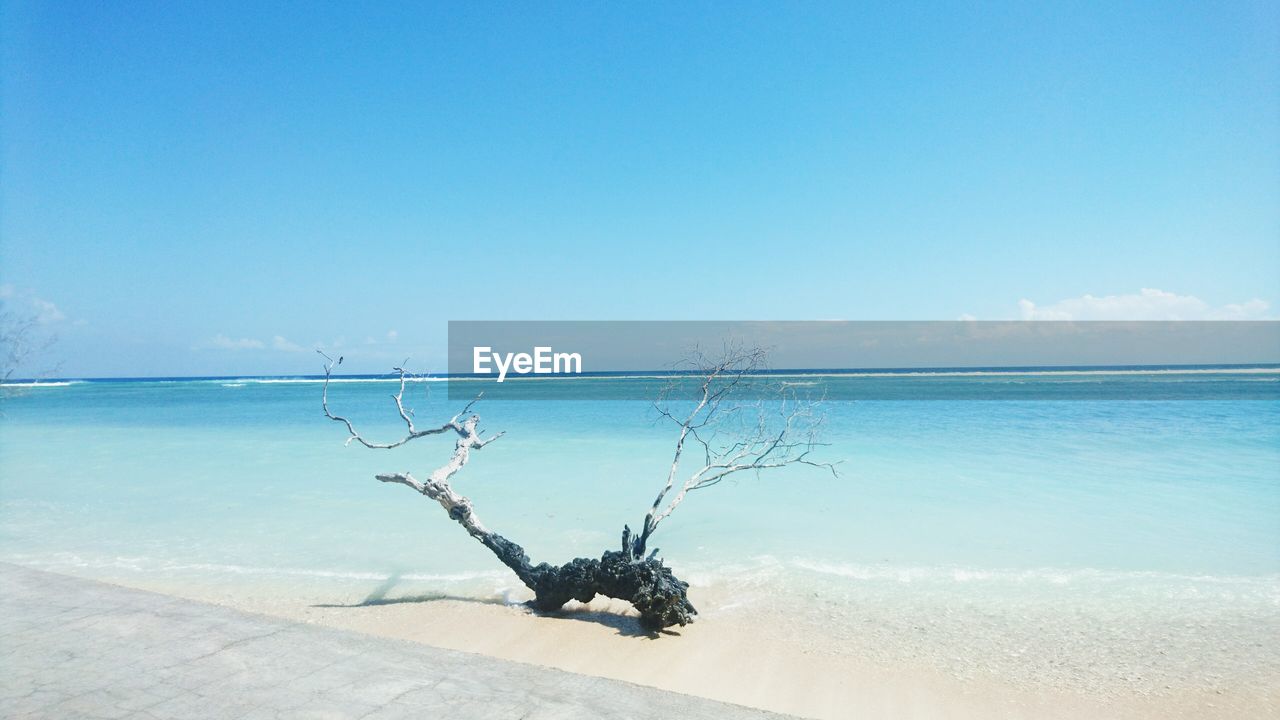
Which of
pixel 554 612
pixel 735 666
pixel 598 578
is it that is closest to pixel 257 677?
pixel 598 578

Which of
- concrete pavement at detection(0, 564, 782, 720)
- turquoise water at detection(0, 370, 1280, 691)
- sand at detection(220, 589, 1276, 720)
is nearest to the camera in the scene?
concrete pavement at detection(0, 564, 782, 720)

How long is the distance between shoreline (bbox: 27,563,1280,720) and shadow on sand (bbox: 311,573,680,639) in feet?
0.05

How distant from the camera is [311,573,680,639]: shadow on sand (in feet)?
15.7

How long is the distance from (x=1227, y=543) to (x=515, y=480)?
379 inches

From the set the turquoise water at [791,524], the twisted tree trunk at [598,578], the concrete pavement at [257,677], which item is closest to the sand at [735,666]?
the twisted tree trunk at [598,578]

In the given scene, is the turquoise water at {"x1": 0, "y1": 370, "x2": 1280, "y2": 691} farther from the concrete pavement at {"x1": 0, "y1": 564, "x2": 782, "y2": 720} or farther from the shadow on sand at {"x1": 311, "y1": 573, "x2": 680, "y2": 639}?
the concrete pavement at {"x1": 0, "y1": 564, "x2": 782, "y2": 720}

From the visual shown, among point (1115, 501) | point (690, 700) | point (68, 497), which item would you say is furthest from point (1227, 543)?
point (68, 497)

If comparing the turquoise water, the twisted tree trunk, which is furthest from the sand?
the turquoise water

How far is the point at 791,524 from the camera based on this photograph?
807 centimetres

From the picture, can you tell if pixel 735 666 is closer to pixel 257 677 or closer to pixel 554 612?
pixel 554 612

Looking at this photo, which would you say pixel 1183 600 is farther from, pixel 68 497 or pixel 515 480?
pixel 68 497

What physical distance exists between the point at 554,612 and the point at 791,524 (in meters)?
3.96

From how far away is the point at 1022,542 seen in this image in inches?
282

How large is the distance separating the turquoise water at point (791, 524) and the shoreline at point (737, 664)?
1.46 ft
